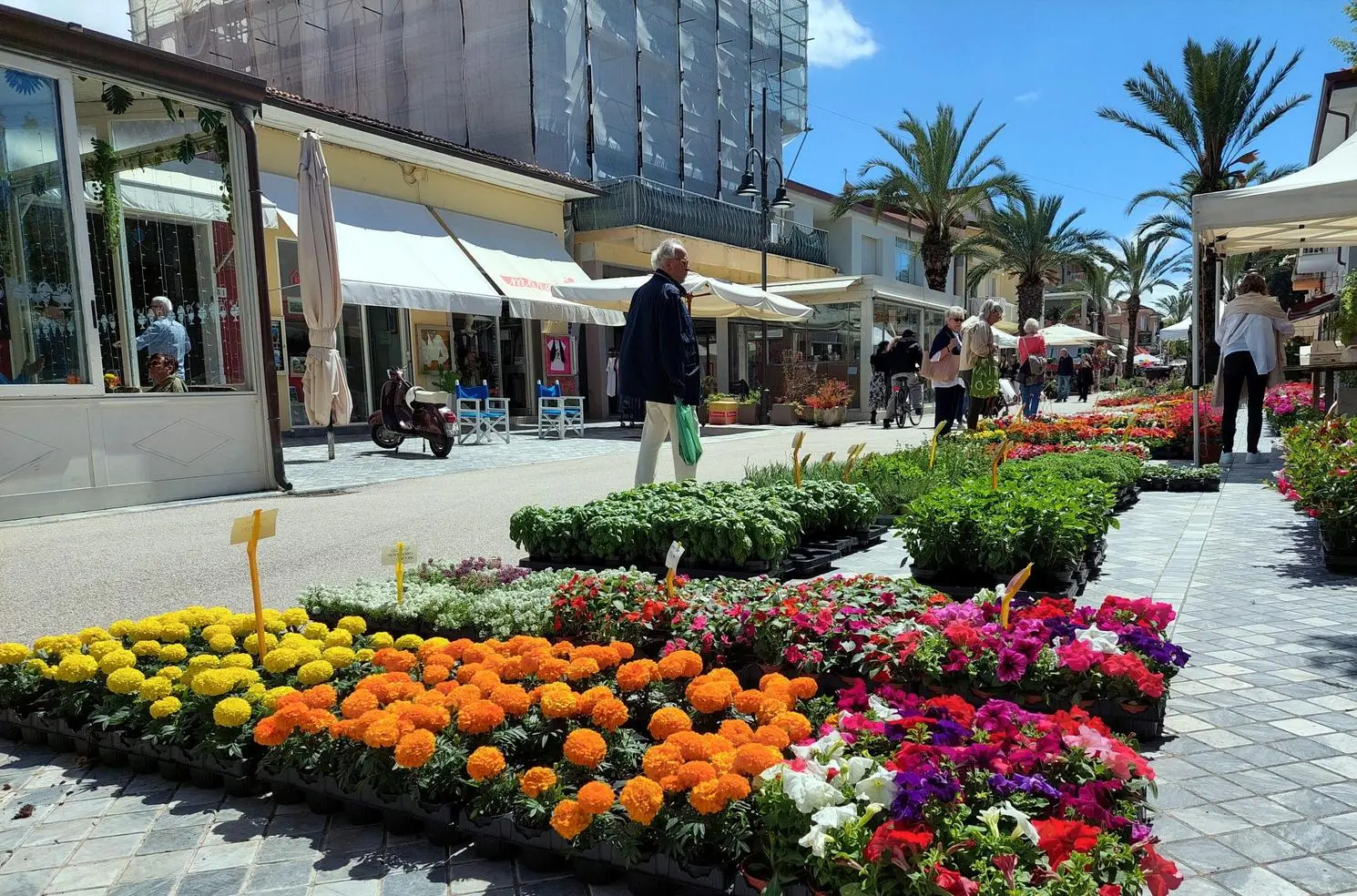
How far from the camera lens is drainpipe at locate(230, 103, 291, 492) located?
8.41 m

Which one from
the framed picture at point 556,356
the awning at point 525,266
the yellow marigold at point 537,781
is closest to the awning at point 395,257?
the awning at point 525,266

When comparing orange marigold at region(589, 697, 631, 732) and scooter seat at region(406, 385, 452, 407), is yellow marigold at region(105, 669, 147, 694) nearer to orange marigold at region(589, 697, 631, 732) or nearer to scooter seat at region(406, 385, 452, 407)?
orange marigold at region(589, 697, 631, 732)

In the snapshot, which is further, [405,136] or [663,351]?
[405,136]

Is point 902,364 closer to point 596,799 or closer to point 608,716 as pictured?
point 608,716

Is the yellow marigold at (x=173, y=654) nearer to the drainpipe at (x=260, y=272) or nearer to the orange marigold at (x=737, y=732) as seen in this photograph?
the orange marigold at (x=737, y=732)

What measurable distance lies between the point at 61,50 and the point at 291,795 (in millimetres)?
7434

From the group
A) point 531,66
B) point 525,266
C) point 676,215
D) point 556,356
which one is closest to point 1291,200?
point 525,266

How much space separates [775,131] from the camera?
3030 cm

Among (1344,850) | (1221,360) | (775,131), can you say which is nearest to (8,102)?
(1344,850)

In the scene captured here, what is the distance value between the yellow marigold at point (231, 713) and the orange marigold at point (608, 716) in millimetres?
1132

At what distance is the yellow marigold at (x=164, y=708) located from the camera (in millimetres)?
2711

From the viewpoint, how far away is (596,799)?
1.97 m

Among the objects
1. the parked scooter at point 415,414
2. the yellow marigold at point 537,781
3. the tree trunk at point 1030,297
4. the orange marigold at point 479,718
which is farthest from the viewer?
the tree trunk at point 1030,297

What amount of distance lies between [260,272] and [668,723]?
7840 millimetres
